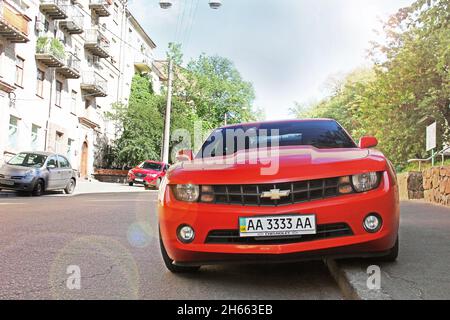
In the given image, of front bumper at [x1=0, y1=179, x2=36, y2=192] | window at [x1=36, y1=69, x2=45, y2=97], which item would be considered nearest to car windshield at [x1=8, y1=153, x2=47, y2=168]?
front bumper at [x1=0, y1=179, x2=36, y2=192]

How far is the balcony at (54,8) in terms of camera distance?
30531mm

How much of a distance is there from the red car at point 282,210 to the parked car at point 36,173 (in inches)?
557

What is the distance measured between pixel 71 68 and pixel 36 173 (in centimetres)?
1727

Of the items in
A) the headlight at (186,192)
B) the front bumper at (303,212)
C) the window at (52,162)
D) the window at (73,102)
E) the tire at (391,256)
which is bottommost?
the tire at (391,256)

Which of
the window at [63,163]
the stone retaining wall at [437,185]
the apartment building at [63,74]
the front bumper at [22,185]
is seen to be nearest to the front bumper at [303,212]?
the stone retaining wall at [437,185]

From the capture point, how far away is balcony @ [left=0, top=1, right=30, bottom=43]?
24750 millimetres

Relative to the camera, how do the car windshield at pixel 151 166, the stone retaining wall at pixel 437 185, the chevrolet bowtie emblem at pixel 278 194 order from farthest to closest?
the car windshield at pixel 151 166
the stone retaining wall at pixel 437 185
the chevrolet bowtie emblem at pixel 278 194

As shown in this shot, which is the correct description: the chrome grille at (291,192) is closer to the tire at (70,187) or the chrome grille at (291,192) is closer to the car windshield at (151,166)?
the tire at (70,187)

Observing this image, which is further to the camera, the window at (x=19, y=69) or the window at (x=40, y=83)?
the window at (x=40, y=83)

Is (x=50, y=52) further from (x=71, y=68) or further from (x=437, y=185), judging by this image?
(x=437, y=185)

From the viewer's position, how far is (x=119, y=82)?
150ft

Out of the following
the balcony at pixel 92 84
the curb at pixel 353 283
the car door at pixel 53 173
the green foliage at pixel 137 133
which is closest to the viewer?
the curb at pixel 353 283

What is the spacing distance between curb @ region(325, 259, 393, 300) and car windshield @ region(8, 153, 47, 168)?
50.7 feet

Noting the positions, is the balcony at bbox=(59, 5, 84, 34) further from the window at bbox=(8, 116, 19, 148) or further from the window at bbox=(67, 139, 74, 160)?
the window at bbox=(8, 116, 19, 148)
